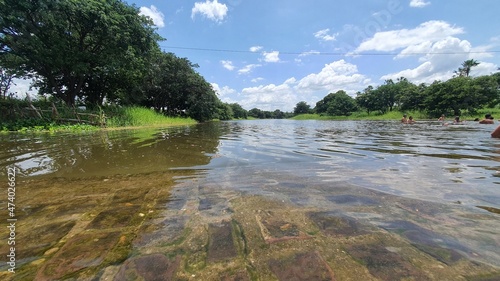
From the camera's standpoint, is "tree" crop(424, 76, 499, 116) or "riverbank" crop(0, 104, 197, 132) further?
"tree" crop(424, 76, 499, 116)

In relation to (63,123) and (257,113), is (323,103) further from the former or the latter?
(63,123)

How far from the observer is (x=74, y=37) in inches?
680

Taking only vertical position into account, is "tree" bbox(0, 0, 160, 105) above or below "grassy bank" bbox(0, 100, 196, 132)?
above

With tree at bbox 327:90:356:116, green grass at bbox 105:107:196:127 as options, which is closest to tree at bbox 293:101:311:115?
tree at bbox 327:90:356:116

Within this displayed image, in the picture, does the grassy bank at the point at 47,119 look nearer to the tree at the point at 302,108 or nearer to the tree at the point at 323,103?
the tree at the point at 323,103

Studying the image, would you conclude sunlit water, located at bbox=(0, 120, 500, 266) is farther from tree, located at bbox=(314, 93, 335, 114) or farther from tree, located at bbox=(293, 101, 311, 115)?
tree, located at bbox=(293, 101, 311, 115)

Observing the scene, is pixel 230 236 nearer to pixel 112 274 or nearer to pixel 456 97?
pixel 112 274

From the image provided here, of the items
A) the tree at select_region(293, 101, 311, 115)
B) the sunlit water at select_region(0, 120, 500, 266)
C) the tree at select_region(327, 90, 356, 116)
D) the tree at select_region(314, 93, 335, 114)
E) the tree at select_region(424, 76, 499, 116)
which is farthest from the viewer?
the tree at select_region(293, 101, 311, 115)

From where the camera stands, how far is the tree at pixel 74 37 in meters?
13.4

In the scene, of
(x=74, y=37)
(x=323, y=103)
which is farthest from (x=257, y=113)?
(x=74, y=37)

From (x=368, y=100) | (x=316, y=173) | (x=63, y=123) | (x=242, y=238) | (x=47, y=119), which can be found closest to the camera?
(x=242, y=238)

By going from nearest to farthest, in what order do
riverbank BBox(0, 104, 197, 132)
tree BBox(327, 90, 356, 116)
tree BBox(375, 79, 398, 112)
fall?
riverbank BBox(0, 104, 197, 132)
tree BBox(375, 79, 398, 112)
tree BBox(327, 90, 356, 116)

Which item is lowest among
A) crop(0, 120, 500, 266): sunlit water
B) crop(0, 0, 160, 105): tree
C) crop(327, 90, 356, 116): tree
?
crop(0, 120, 500, 266): sunlit water

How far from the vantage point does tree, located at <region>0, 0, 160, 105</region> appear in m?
13.4
